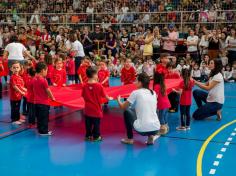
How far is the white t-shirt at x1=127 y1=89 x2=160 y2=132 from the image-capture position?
225 inches

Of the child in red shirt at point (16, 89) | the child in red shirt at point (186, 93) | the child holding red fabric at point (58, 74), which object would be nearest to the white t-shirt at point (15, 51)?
the child holding red fabric at point (58, 74)

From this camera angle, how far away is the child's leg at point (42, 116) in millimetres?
6512

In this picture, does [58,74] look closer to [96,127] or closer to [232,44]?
[96,127]

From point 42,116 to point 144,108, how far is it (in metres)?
1.84

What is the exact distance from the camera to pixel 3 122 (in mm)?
7512

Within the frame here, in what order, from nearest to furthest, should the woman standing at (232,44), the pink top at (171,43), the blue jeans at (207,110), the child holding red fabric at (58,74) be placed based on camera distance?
1. the blue jeans at (207,110)
2. the child holding red fabric at (58,74)
3. the woman standing at (232,44)
4. the pink top at (171,43)

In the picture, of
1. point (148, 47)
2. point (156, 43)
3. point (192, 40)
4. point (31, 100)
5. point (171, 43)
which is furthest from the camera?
point (156, 43)

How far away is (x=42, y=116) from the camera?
6.54 m

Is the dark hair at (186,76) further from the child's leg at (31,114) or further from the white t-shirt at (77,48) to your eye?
the white t-shirt at (77,48)

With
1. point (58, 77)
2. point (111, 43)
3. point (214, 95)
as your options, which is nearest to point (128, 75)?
point (58, 77)

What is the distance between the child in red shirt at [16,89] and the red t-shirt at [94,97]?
1568mm

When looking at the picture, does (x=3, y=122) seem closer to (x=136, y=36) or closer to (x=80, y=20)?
(x=136, y=36)

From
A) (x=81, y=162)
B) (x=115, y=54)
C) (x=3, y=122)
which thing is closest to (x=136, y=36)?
(x=115, y=54)

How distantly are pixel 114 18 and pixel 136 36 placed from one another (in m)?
1.74
